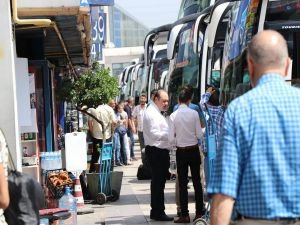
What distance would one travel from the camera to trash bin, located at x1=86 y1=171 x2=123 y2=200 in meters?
13.0

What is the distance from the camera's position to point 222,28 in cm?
1334

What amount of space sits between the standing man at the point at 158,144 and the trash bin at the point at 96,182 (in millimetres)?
2027

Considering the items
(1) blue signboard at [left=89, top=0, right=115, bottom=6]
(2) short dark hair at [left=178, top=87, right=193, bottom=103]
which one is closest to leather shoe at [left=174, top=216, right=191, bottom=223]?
(2) short dark hair at [left=178, top=87, right=193, bottom=103]

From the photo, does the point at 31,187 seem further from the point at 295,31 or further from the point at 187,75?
the point at 187,75

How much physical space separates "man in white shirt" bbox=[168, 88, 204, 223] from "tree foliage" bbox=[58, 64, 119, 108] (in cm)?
652

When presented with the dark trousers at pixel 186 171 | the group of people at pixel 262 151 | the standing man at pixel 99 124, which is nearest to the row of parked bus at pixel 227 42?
the dark trousers at pixel 186 171

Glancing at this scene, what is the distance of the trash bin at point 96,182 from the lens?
513 inches

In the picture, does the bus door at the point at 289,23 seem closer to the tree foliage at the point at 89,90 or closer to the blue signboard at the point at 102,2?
the blue signboard at the point at 102,2

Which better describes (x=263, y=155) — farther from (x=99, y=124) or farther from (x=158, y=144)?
(x=99, y=124)

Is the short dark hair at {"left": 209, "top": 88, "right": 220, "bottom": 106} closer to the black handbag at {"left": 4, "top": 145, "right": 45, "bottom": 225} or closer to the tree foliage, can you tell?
the black handbag at {"left": 4, "top": 145, "right": 45, "bottom": 225}

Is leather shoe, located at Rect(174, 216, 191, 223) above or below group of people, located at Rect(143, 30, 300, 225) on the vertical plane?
below

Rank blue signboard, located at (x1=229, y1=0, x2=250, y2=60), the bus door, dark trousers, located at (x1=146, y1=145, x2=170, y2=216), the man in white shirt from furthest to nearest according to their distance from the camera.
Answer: dark trousers, located at (x1=146, y1=145, x2=170, y2=216), the man in white shirt, blue signboard, located at (x1=229, y1=0, x2=250, y2=60), the bus door

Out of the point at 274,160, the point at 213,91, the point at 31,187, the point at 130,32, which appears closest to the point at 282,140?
the point at 274,160

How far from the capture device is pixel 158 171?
10.9m
